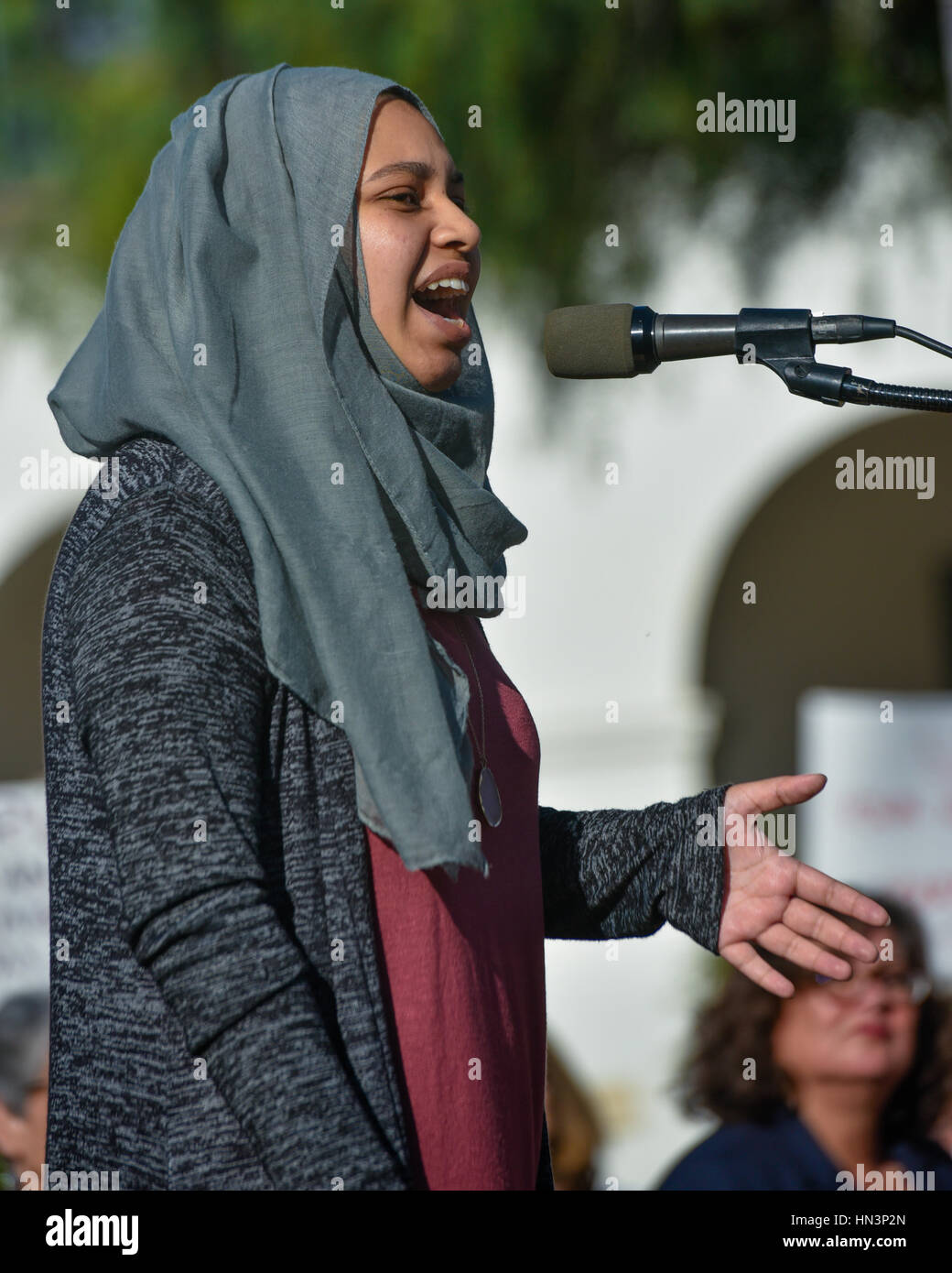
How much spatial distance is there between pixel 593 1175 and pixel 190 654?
9.17ft

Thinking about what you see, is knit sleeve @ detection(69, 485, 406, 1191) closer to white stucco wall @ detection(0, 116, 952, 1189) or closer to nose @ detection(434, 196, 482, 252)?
nose @ detection(434, 196, 482, 252)

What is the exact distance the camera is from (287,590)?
1521 mm

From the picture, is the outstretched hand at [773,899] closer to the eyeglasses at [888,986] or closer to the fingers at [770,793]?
the fingers at [770,793]

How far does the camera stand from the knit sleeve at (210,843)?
1356 mm

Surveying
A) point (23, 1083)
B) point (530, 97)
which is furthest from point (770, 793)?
point (530, 97)

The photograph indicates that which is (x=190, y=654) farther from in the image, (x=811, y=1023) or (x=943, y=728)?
(x=943, y=728)

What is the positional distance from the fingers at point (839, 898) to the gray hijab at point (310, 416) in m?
0.45

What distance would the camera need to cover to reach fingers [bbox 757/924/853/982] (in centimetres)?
175

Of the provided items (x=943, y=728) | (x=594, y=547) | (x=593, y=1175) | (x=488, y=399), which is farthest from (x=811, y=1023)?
(x=594, y=547)

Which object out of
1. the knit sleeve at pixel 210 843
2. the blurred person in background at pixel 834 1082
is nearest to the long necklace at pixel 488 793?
the knit sleeve at pixel 210 843

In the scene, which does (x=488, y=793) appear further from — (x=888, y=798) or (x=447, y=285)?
(x=888, y=798)

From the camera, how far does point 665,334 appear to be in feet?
5.86
